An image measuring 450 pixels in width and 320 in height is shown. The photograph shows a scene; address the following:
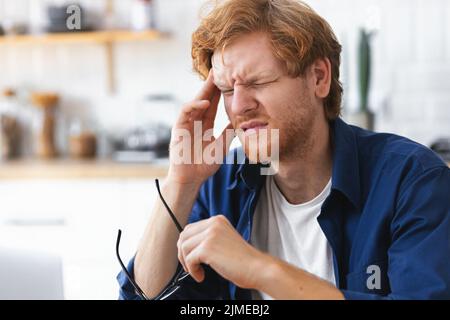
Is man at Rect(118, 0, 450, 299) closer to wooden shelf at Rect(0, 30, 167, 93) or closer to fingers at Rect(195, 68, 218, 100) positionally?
fingers at Rect(195, 68, 218, 100)

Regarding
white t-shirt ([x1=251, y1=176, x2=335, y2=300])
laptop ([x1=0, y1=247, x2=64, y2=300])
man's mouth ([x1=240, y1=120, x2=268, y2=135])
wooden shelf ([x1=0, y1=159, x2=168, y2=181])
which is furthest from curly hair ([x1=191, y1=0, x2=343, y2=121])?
wooden shelf ([x1=0, y1=159, x2=168, y2=181])

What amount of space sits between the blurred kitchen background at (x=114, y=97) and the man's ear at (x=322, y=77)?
1400 mm

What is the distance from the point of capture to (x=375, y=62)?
316cm

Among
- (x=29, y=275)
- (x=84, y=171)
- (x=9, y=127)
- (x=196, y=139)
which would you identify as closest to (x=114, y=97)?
(x=9, y=127)

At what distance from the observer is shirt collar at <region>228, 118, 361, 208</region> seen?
1224 mm

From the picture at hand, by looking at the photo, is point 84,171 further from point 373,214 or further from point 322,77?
point 373,214

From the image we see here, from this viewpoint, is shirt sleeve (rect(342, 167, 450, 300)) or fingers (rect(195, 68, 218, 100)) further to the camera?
fingers (rect(195, 68, 218, 100))

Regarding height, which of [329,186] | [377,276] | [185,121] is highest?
[185,121]

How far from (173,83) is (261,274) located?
8.20 ft

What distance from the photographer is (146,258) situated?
128 cm

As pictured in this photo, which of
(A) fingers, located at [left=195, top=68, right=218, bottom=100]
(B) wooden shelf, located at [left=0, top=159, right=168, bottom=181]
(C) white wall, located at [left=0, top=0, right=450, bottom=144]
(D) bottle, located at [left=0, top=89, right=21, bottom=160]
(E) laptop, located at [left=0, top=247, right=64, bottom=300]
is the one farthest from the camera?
(D) bottle, located at [left=0, top=89, right=21, bottom=160]

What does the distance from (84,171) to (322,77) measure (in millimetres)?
1742

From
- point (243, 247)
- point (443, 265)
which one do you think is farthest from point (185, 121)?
point (443, 265)
